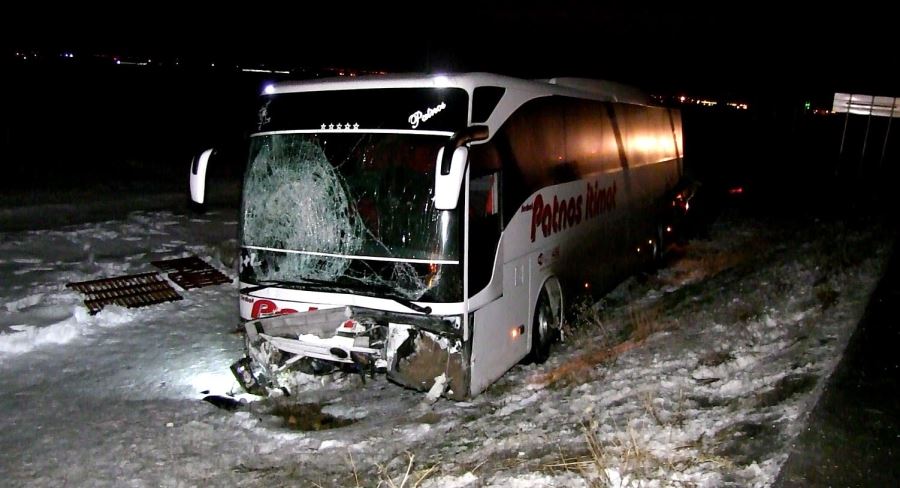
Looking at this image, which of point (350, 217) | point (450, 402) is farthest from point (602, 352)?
point (350, 217)

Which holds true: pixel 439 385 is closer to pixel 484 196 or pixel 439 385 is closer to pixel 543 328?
pixel 484 196

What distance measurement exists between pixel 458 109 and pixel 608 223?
487 cm

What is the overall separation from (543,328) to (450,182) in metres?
3.29

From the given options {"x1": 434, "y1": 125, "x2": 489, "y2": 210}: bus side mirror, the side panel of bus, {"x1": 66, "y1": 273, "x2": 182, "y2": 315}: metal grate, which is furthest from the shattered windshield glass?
{"x1": 66, "y1": 273, "x2": 182, "y2": 315}: metal grate

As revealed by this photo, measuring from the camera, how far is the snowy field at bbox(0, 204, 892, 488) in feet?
15.0

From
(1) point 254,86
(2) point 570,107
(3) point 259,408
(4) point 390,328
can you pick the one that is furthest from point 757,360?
(1) point 254,86

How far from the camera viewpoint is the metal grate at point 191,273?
411 inches

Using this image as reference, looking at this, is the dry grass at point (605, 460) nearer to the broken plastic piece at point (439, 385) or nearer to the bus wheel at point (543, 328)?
the broken plastic piece at point (439, 385)

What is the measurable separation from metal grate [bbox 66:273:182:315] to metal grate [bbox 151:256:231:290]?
0.78ft

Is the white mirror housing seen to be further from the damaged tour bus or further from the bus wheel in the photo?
the bus wheel

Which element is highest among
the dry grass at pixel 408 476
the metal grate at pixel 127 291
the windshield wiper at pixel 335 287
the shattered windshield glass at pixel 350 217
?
the shattered windshield glass at pixel 350 217

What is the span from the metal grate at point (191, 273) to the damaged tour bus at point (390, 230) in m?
3.98

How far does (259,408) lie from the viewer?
258 inches

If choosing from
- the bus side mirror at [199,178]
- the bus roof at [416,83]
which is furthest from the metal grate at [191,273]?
the bus roof at [416,83]
